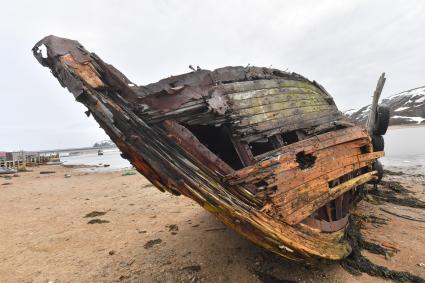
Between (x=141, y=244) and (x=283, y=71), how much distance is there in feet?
15.0

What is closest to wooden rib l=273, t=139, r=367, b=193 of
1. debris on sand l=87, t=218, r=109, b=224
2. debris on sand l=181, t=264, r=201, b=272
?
debris on sand l=181, t=264, r=201, b=272

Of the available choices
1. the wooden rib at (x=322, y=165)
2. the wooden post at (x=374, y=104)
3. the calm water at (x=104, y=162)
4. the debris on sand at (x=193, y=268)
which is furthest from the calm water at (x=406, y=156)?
the calm water at (x=104, y=162)

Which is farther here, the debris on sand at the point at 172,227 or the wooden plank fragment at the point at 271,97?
the debris on sand at the point at 172,227

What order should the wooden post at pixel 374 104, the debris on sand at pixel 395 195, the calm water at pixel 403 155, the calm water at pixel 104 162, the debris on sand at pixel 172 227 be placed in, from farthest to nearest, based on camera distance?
the calm water at pixel 104 162
the calm water at pixel 403 155
the wooden post at pixel 374 104
the debris on sand at pixel 395 195
the debris on sand at pixel 172 227

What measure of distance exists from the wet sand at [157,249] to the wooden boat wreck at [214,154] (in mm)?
1024

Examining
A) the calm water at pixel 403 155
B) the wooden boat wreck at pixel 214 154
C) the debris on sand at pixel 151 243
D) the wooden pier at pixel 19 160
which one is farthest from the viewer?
the wooden pier at pixel 19 160

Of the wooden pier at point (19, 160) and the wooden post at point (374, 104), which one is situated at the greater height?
the wooden post at point (374, 104)

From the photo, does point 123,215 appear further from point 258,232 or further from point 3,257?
point 258,232

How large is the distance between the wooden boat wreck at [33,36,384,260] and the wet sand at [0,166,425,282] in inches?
40.3

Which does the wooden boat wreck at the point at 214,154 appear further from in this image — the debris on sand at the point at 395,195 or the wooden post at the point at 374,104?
the wooden post at the point at 374,104

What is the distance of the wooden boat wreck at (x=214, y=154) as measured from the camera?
340 cm

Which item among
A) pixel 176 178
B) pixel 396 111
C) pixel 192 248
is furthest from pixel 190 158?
pixel 396 111

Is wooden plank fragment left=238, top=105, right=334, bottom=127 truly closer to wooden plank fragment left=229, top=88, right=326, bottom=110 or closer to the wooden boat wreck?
the wooden boat wreck

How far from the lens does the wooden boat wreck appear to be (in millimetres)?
3404
